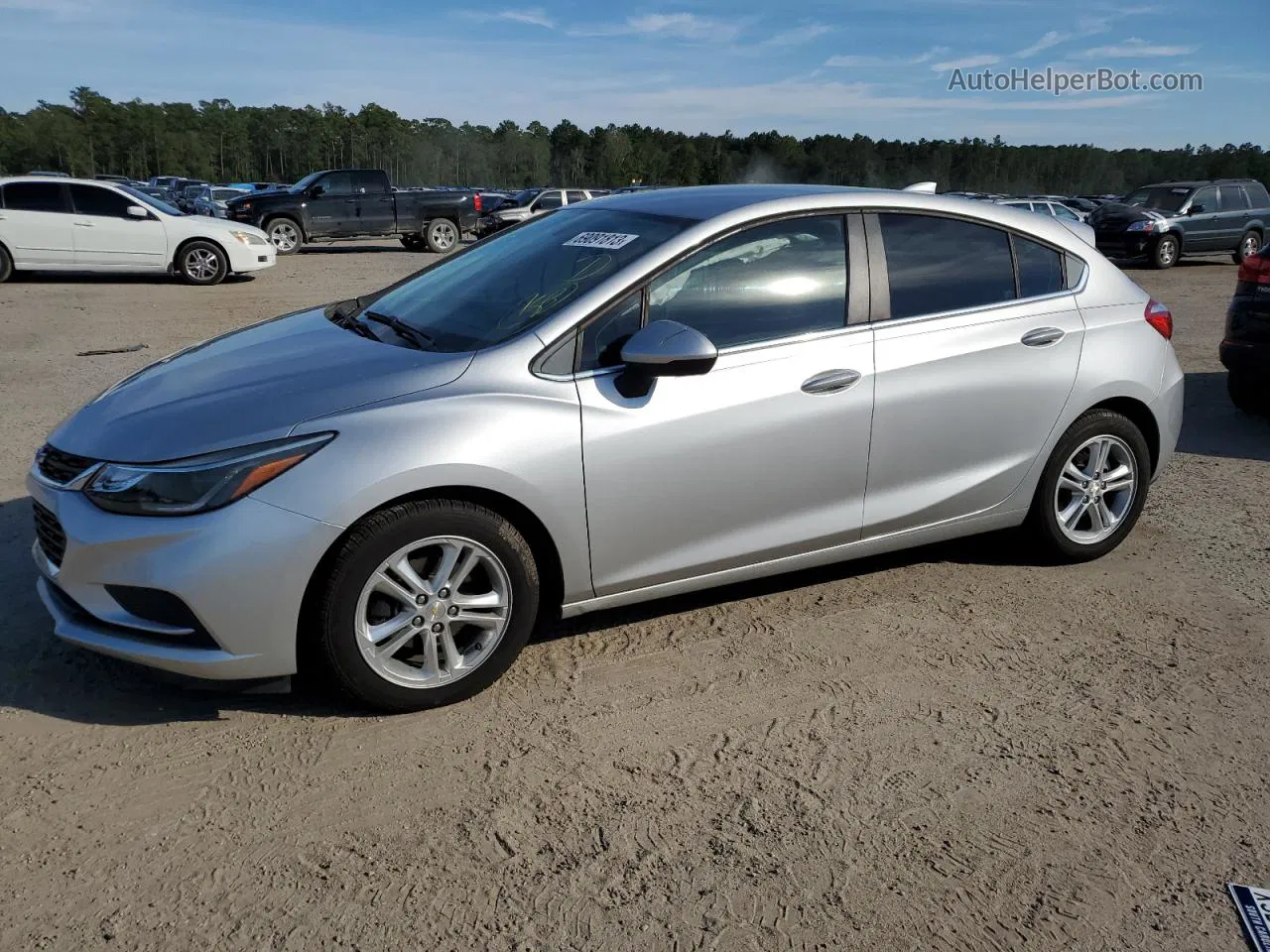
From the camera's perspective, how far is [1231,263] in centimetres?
2417

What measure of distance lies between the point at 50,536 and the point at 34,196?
14.2 meters

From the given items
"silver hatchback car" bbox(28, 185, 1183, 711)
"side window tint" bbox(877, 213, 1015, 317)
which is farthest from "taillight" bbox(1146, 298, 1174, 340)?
"side window tint" bbox(877, 213, 1015, 317)

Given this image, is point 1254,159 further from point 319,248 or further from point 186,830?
point 186,830

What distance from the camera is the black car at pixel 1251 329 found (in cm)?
730

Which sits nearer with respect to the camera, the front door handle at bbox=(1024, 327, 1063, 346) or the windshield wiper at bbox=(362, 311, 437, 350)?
the windshield wiper at bbox=(362, 311, 437, 350)

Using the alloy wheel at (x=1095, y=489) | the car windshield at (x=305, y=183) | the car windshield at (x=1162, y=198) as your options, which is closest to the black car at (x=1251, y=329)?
the alloy wheel at (x=1095, y=489)

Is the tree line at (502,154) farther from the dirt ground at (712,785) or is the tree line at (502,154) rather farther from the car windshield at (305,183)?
the dirt ground at (712,785)

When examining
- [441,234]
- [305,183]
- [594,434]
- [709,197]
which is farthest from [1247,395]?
[305,183]

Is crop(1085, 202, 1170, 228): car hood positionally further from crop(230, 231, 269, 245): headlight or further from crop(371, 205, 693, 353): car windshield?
crop(371, 205, 693, 353): car windshield

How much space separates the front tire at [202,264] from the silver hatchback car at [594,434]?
495 inches

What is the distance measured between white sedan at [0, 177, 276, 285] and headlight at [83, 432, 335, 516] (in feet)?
45.6

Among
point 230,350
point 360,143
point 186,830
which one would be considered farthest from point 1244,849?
point 360,143

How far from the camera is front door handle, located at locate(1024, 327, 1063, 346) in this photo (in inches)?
175

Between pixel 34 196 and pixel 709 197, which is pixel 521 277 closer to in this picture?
pixel 709 197
